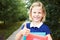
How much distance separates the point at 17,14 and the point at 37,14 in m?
9.94

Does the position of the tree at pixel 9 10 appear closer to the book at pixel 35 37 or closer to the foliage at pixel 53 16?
the foliage at pixel 53 16

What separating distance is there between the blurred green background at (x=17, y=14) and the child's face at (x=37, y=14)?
4497mm

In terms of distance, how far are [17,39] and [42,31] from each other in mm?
358

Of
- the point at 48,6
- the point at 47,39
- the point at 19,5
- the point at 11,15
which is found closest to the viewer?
the point at 47,39

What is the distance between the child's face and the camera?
2.98m

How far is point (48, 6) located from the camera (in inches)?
298

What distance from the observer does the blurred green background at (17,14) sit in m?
7.62

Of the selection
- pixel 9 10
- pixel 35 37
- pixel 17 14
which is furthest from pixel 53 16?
pixel 17 14

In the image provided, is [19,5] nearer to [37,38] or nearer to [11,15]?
[11,15]

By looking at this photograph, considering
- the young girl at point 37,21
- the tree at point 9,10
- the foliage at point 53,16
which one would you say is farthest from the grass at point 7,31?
the young girl at point 37,21

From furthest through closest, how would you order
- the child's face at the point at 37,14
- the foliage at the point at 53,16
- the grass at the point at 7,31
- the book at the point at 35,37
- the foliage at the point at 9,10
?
the foliage at the point at 9,10 < the grass at the point at 7,31 < the foliage at the point at 53,16 < the child's face at the point at 37,14 < the book at the point at 35,37

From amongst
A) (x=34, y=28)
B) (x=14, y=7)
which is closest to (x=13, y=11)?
(x=14, y=7)

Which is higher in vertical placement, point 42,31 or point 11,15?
point 42,31

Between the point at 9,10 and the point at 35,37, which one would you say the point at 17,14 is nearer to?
the point at 9,10
